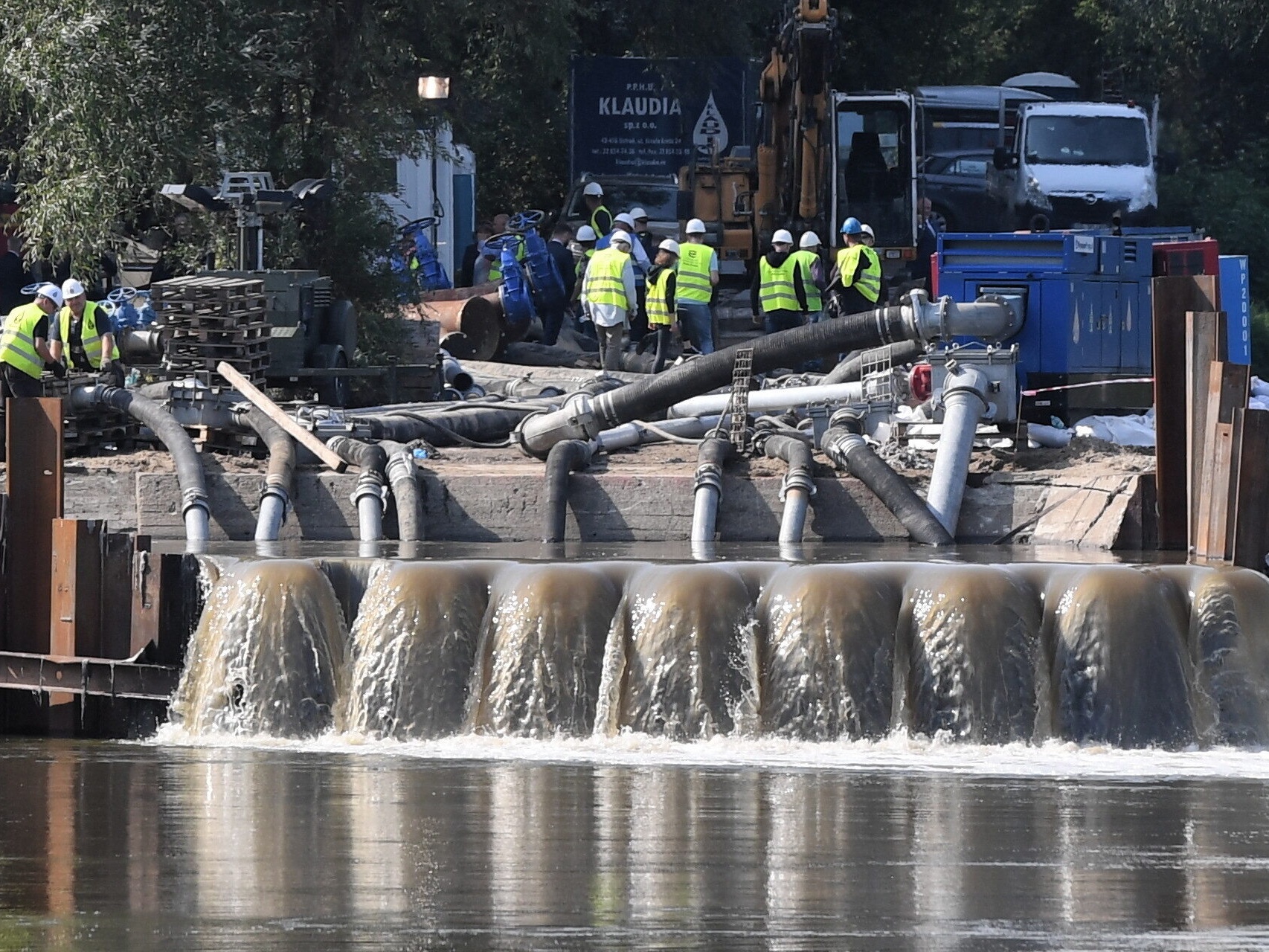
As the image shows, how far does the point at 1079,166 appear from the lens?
3619 centimetres

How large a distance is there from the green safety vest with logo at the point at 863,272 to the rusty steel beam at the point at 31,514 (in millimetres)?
11569

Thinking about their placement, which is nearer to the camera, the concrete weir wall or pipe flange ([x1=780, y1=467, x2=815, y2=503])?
pipe flange ([x1=780, y1=467, x2=815, y2=503])

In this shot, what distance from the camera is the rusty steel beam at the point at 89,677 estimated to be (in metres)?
14.3

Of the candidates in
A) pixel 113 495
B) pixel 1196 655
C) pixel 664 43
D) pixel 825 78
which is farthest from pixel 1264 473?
pixel 664 43

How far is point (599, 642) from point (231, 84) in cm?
1275

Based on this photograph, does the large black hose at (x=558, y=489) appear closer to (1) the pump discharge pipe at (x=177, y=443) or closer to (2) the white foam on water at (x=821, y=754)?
(1) the pump discharge pipe at (x=177, y=443)

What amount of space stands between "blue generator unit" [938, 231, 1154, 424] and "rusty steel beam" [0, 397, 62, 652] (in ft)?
29.4

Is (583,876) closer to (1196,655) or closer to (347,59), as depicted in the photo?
(1196,655)

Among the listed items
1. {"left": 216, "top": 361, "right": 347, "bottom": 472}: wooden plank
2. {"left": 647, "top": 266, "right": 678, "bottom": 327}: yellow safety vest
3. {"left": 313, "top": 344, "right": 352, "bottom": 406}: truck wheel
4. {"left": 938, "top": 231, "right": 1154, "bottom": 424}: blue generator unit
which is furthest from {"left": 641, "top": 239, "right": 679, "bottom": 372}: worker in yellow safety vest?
{"left": 216, "top": 361, "right": 347, "bottom": 472}: wooden plank

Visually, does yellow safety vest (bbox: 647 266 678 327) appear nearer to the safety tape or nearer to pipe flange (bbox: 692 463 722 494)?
the safety tape

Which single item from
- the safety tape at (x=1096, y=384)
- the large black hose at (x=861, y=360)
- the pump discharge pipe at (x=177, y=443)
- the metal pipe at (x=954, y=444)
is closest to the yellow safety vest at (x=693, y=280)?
the large black hose at (x=861, y=360)

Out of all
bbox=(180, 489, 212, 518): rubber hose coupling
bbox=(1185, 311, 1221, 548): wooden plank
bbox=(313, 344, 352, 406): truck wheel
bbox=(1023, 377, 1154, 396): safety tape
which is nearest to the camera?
bbox=(1185, 311, 1221, 548): wooden plank

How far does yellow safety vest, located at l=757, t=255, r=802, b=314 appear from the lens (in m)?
25.1

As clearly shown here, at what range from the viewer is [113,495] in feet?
60.2
